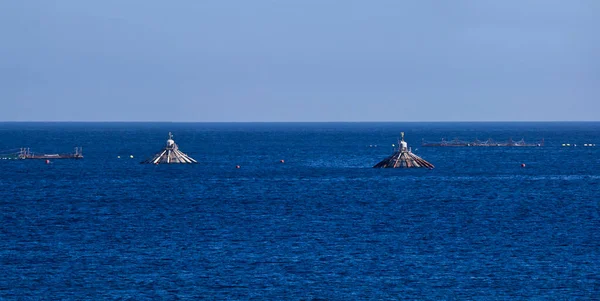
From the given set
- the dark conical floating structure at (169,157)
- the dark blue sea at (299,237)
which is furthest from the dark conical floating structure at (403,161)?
the dark conical floating structure at (169,157)

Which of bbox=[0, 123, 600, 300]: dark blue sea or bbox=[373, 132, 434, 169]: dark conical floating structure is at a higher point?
bbox=[373, 132, 434, 169]: dark conical floating structure

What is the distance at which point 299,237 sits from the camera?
7756cm

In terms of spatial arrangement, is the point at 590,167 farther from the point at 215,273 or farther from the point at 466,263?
the point at 215,273

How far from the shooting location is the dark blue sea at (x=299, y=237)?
59219 millimetres

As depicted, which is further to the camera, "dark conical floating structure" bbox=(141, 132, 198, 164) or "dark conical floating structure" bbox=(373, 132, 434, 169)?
"dark conical floating structure" bbox=(141, 132, 198, 164)

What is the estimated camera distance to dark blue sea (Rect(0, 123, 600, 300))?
59.2 meters

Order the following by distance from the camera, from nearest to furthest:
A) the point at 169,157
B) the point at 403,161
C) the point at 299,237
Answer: the point at 299,237 < the point at 403,161 < the point at 169,157

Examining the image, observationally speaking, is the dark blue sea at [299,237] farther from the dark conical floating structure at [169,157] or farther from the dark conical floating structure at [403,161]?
the dark conical floating structure at [169,157]

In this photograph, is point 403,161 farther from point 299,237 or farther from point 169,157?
point 299,237

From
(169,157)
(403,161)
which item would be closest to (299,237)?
(403,161)

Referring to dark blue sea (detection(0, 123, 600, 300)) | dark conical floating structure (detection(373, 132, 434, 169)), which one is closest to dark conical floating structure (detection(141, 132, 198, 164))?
dark blue sea (detection(0, 123, 600, 300))

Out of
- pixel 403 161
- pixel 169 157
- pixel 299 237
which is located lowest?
pixel 299 237

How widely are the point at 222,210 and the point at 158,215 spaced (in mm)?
6991

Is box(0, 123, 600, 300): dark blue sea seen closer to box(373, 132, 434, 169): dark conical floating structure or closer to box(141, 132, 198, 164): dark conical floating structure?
box(373, 132, 434, 169): dark conical floating structure
